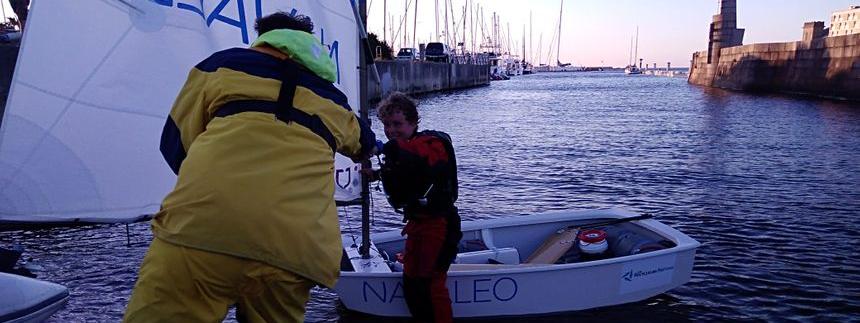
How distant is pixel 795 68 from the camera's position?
45.1 metres

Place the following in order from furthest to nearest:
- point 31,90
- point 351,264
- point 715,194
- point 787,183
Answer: point 787,183
point 715,194
point 351,264
point 31,90

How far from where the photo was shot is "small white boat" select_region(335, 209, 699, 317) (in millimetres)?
5324

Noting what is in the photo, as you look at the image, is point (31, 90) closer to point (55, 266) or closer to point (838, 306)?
point (55, 266)

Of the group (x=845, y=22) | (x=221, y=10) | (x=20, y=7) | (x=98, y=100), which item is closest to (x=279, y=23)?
(x=98, y=100)

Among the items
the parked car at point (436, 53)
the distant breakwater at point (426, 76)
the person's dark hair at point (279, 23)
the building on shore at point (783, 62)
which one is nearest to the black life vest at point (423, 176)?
the person's dark hair at point (279, 23)

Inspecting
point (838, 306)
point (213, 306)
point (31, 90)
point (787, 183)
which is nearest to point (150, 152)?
point (31, 90)

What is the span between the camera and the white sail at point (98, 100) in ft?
10.7

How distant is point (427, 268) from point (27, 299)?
2.22 metres

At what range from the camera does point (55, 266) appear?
291 inches

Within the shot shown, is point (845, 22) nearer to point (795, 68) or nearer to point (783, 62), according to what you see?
point (783, 62)

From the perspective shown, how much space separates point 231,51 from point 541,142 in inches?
718

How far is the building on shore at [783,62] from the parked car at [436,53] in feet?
72.5

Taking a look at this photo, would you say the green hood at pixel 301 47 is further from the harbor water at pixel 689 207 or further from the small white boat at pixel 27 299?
the harbor water at pixel 689 207

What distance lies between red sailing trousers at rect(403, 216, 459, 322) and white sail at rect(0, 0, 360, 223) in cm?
150
